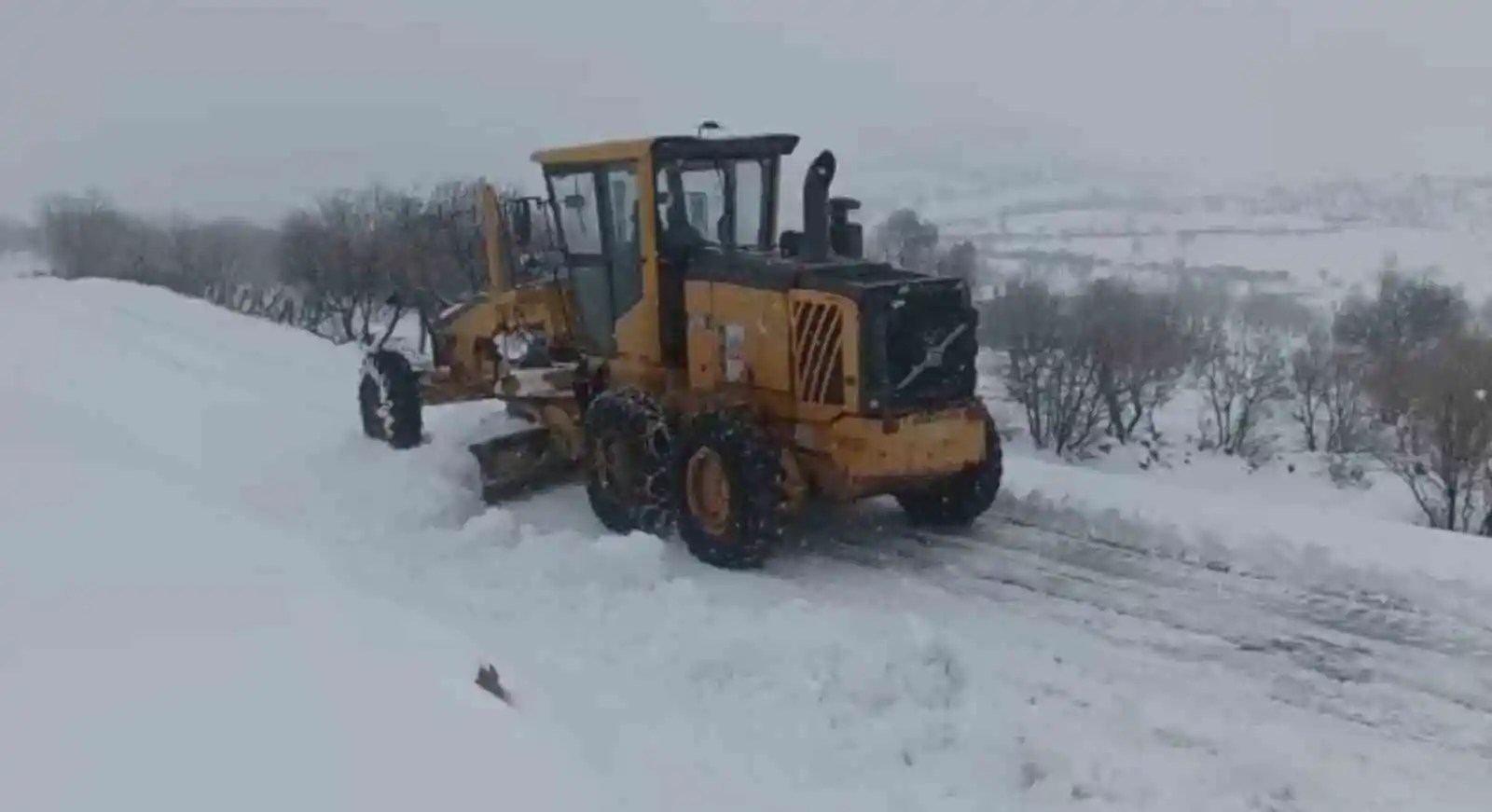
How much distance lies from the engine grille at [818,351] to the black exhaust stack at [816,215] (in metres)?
0.63

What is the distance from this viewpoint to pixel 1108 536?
9.75 m

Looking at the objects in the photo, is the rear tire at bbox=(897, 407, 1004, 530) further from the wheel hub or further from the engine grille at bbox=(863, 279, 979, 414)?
the wheel hub

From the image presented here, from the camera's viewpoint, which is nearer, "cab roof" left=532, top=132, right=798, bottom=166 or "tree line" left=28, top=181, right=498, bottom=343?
"cab roof" left=532, top=132, right=798, bottom=166

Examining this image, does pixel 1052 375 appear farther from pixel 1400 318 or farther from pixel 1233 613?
pixel 1233 613

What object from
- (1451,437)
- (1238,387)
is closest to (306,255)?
(1238,387)

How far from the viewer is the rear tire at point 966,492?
10109 millimetres

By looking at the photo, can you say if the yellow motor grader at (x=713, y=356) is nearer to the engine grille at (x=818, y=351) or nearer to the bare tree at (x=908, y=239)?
the engine grille at (x=818, y=351)

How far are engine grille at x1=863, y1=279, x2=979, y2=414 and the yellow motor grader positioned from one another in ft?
0.04

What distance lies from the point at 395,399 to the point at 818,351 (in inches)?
196

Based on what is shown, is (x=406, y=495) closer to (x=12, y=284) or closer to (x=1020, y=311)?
(x=12, y=284)

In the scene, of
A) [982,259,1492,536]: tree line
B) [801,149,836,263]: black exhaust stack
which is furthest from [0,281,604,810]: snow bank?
[982,259,1492,536]: tree line

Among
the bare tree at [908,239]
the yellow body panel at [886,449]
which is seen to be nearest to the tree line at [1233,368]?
the bare tree at [908,239]

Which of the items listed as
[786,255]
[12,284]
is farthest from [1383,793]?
[12,284]

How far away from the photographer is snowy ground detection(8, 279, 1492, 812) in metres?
5.41
